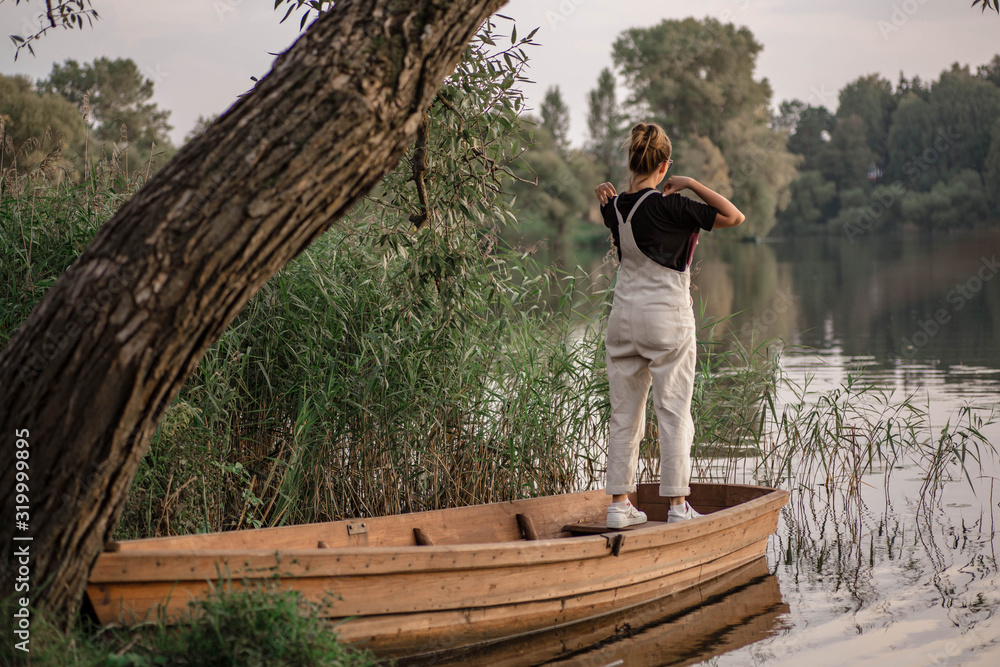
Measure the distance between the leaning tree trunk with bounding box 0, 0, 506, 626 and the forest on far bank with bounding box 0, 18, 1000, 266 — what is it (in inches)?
794

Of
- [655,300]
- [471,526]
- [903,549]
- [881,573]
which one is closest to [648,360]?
[655,300]

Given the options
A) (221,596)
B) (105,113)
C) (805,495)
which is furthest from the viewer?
(105,113)

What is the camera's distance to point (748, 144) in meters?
45.4

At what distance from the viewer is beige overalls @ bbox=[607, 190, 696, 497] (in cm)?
480

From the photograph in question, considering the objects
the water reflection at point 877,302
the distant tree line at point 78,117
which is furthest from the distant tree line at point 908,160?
the distant tree line at point 78,117

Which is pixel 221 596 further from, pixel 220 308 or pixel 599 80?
pixel 599 80

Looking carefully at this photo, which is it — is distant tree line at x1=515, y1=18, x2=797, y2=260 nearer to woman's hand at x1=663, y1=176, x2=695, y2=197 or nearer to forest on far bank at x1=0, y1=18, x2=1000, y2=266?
forest on far bank at x1=0, y1=18, x2=1000, y2=266

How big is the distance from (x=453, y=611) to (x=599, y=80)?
92036 mm

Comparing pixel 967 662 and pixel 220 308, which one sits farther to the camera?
pixel 967 662

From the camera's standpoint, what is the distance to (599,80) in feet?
302

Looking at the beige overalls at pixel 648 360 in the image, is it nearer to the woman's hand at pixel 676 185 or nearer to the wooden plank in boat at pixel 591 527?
the woman's hand at pixel 676 185

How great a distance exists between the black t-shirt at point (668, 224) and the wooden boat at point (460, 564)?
4.70 feet

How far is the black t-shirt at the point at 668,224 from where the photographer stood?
15.3 feet

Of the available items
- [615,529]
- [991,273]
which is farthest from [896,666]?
[991,273]
